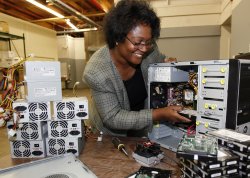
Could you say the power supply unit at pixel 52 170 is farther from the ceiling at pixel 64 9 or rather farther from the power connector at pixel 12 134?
the ceiling at pixel 64 9

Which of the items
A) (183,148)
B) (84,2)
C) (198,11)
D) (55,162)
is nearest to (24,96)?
(55,162)

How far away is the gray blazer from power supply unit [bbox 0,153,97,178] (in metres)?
0.27

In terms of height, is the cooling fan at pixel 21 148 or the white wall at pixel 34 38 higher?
the white wall at pixel 34 38

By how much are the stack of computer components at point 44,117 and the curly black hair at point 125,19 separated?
0.34 m

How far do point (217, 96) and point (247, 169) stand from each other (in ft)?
0.89

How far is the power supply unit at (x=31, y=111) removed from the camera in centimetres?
84

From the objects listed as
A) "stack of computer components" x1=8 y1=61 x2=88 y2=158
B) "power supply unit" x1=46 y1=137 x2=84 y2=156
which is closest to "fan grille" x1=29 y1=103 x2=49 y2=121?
"stack of computer components" x1=8 y1=61 x2=88 y2=158

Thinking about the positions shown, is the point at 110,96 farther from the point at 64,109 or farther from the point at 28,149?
the point at 28,149

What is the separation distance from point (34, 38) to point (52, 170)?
5.33 m

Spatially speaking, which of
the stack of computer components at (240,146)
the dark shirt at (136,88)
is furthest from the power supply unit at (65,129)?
the stack of computer components at (240,146)

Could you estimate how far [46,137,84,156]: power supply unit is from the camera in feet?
2.89

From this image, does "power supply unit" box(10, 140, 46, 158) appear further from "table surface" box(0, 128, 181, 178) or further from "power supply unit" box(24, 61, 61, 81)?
"power supply unit" box(24, 61, 61, 81)

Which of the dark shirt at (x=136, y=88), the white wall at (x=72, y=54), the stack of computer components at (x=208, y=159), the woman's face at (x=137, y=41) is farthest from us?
the white wall at (x=72, y=54)

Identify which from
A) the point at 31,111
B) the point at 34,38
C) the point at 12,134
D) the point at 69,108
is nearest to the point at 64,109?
the point at 69,108
